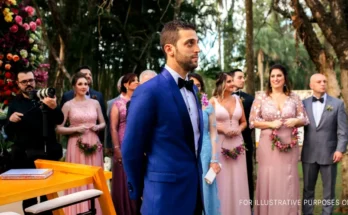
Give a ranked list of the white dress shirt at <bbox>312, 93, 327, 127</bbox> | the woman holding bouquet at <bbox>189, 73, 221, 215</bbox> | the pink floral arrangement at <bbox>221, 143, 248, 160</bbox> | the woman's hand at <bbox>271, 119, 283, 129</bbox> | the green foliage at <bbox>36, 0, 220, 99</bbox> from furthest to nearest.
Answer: the green foliage at <bbox>36, 0, 220, 99</bbox> < the white dress shirt at <bbox>312, 93, 327, 127</bbox> < the pink floral arrangement at <bbox>221, 143, 248, 160</bbox> < the woman's hand at <bbox>271, 119, 283, 129</bbox> < the woman holding bouquet at <bbox>189, 73, 221, 215</bbox>

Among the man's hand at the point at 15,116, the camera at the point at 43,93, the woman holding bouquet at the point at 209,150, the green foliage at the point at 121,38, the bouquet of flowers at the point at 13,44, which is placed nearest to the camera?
the camera at the point at 43,93

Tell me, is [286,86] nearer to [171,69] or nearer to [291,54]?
[171,69]

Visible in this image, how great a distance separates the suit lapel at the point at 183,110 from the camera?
2740mm

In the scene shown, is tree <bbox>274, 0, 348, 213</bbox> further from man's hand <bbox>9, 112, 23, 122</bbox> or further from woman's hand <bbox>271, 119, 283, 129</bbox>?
man's hand <bbox>9, 112, 23, 122</bbox>

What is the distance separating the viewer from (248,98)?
6.48 metres

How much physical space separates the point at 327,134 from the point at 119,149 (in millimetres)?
2667

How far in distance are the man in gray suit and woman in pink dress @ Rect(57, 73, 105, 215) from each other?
2679mm

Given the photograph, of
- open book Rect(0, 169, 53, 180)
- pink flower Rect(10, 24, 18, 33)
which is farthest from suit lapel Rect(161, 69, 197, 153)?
pink flower Rect(10, 24, 18, 33)

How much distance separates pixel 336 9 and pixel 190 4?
20.9 ft

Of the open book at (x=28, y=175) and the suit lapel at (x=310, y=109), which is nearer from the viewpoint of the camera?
the open book at (x=28, y=175)

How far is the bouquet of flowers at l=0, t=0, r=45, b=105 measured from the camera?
556 centimetres

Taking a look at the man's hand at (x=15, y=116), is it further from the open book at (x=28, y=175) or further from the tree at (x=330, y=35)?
the tree at (x=330, y=35)

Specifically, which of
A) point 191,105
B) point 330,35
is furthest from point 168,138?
point 330,35

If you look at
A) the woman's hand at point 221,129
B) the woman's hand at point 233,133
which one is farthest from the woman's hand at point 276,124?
the woman's hand at point 221,129
